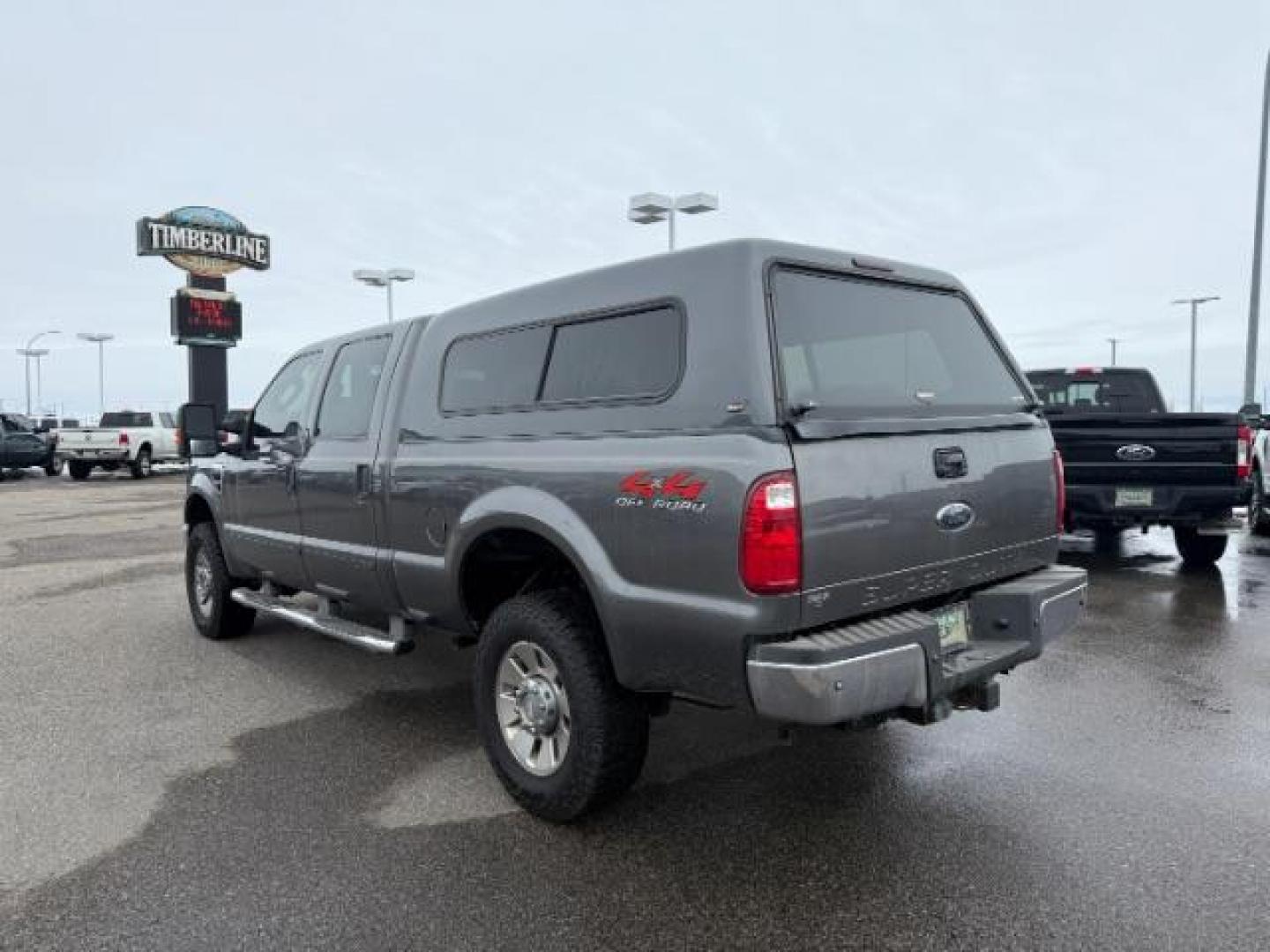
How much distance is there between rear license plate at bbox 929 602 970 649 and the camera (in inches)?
136

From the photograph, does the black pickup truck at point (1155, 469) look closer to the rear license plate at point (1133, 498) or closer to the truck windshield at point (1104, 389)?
the rear license plate at point (1133, 498)

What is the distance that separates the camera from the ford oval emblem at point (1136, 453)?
7961 mm

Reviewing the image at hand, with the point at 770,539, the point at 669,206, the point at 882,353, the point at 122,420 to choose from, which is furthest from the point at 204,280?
the point at 770,539

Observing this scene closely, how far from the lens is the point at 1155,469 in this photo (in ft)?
26.0

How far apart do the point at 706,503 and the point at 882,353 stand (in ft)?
3.96

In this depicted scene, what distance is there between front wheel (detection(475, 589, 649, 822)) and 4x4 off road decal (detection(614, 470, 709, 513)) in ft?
1.92

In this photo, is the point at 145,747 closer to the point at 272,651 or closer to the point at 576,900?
the point at 272,651

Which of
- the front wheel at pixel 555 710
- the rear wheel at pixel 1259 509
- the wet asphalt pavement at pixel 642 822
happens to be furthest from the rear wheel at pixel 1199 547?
the front wheel at pixel 555 710

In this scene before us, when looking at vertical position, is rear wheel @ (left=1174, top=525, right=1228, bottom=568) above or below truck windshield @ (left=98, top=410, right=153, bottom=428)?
below

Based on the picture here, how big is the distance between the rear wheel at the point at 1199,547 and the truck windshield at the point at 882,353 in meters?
5.87

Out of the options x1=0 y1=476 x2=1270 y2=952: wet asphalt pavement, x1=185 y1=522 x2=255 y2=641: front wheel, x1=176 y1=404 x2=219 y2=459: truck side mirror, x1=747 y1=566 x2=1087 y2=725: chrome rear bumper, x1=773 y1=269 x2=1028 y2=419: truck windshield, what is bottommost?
x1=0 y1=476 x2=1270 y2=952: wet asphalt pavement

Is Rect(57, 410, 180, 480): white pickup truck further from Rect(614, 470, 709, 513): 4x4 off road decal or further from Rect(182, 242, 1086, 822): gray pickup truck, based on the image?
Rect(614, 470, 709, 513): 4x4 off road decal

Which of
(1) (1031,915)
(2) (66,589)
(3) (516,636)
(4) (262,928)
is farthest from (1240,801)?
(2) (66,589)

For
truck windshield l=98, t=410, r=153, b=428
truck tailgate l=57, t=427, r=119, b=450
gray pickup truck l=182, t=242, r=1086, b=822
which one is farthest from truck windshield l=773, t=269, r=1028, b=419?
truck windshield l=98, t=410, r=153, b=428
